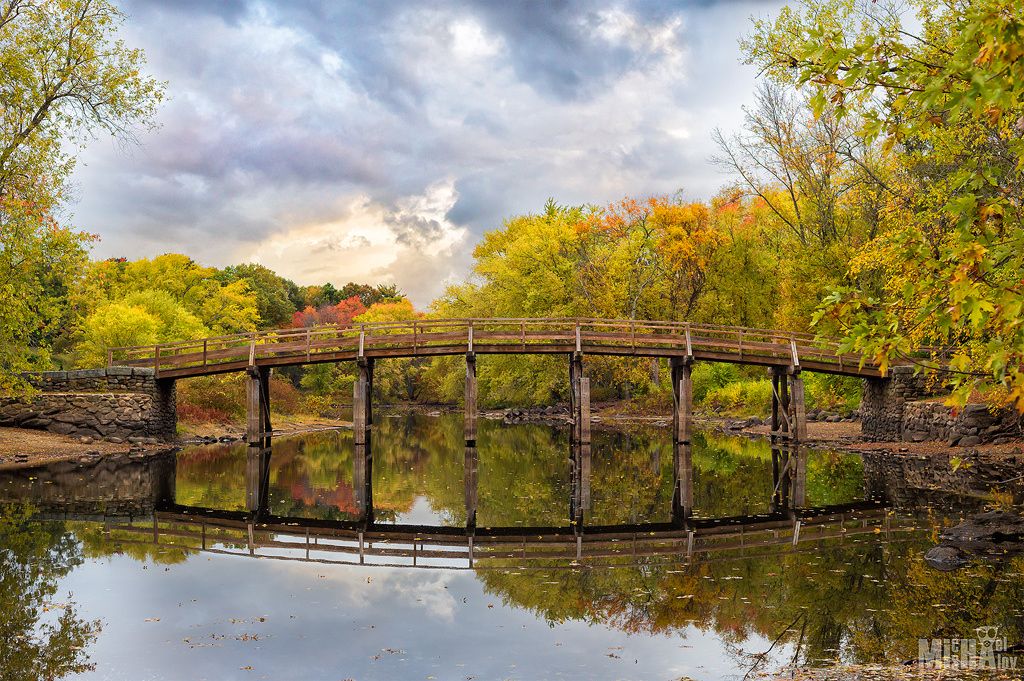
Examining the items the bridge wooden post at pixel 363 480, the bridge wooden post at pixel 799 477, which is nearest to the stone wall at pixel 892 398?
the bridge wooden post at pixel 799 477

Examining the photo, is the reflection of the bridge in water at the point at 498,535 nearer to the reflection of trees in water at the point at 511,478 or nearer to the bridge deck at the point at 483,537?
the bridge deck at the point at 483,537

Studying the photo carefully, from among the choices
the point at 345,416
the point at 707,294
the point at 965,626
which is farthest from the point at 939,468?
the point at 345,416

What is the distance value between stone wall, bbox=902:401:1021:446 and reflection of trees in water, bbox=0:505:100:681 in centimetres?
2387

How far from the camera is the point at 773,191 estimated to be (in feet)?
155

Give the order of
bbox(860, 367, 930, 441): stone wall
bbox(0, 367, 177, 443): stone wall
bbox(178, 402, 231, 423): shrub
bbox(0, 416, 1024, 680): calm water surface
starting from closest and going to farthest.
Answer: bbox(0, 416, 1024, 680): calm water surface, bbox(0, 367, 177, 443): stone wall, bbox(860, 367, 930, 441): stone wall, bbox(178, 402, 231, 423): shrub

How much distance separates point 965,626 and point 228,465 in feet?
71.9

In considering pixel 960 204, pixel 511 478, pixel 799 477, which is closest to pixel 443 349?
pixel 511 478

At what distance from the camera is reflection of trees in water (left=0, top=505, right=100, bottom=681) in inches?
306

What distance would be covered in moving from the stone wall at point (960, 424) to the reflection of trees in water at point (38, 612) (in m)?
23.9

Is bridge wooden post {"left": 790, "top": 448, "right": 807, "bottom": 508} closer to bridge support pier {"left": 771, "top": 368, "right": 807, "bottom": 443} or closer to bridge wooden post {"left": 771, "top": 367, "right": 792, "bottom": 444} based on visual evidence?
bridge support pier {"left": 771, "top": 368, "right": 807, "bottom": 443}

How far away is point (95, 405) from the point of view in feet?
100.0

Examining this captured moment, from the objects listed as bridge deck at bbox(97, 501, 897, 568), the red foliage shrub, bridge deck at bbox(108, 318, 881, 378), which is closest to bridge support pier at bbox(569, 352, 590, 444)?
bridge deck at bbox(108, 318, 881, 378)

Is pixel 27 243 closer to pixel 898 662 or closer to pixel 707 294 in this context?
pixel 898 662

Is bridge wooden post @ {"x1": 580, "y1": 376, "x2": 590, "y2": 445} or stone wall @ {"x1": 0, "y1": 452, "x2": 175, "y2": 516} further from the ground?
bridge wooden post @ {"x1": 580, "y1": 376, "x2": 590, "y2": 445}
